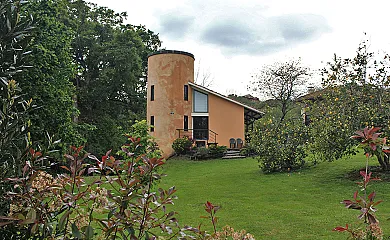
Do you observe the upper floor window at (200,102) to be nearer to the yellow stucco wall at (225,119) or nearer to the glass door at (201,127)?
the yellow stucco wall at (225,119)

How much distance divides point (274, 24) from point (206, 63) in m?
24.0

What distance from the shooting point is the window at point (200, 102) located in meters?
24.8

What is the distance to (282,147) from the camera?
44.7 feet

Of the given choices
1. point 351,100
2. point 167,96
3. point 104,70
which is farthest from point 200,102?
point 351,100

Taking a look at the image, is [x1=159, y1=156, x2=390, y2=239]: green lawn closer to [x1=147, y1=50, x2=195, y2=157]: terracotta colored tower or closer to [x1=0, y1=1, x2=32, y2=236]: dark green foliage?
[x1=0, y1=1, x2=32, y2=236]: dark green foliage

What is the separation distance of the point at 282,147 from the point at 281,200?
511 cm

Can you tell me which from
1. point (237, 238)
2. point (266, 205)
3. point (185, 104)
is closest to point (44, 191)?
point (237, 238)

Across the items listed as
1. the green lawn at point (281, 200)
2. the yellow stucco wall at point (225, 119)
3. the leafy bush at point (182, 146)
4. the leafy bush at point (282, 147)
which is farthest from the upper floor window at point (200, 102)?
the leafy bush at point (282, 147)

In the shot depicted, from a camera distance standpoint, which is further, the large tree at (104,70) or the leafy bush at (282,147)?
the large tree at (104,70)

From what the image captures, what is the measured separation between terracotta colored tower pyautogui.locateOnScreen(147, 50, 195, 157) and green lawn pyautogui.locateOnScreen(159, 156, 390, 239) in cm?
898

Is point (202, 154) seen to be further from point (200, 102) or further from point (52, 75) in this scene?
point (52, 75)

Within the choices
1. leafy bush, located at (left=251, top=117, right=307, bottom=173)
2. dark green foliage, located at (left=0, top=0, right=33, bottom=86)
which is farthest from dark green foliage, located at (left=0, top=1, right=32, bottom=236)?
leafy bush, located at (left=251, top=117, right=307, bottom=173)

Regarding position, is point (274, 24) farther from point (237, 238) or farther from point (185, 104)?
point (237, 238)

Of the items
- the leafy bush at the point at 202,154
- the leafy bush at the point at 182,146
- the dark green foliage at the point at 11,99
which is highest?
the dark green foliage at the point at 11,99
